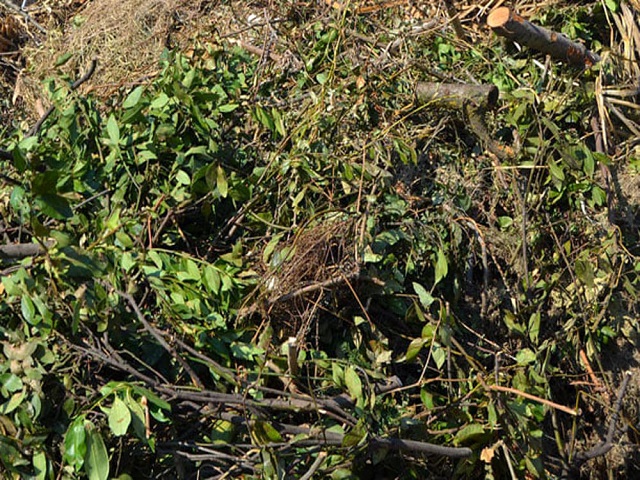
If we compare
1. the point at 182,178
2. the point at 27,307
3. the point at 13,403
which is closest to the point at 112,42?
the point at 182,178

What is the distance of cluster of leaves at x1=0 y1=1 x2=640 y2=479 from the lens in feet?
9.21

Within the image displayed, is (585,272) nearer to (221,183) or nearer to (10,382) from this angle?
(221,183)

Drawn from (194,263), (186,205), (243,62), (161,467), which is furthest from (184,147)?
(161,467)

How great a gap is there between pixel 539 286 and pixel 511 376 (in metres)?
0.55

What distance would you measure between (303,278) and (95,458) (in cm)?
107

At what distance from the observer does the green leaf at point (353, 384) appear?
9.47ft

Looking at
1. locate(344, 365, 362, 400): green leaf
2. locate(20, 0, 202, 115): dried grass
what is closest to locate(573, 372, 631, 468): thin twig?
locate(344, 365, 362, 400): green leaf

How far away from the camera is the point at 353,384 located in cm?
289

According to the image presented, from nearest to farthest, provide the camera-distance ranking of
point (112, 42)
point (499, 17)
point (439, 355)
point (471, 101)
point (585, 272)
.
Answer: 1. point (439, 355)
2. point (585, 272)
3. point (471, 101)
4. point (499, 17)
5. point (112, 42)

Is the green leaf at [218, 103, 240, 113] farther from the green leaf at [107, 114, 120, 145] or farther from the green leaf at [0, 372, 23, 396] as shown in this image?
the green leaf at [0, 372, 23, 396]

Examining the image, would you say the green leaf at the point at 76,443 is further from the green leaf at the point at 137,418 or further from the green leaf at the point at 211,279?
the green leaf at the point at 211,279

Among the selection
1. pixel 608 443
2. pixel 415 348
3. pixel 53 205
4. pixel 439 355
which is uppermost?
pixel 53 205

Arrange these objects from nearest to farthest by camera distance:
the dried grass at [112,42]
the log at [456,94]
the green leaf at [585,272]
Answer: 1. the green leaf at [585,272]
2. the log at [456,94]
3. the dried grass at [112,42]

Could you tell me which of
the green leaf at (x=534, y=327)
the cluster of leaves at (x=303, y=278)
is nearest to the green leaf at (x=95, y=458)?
the cluster of leaves at (x=303, y=278)
